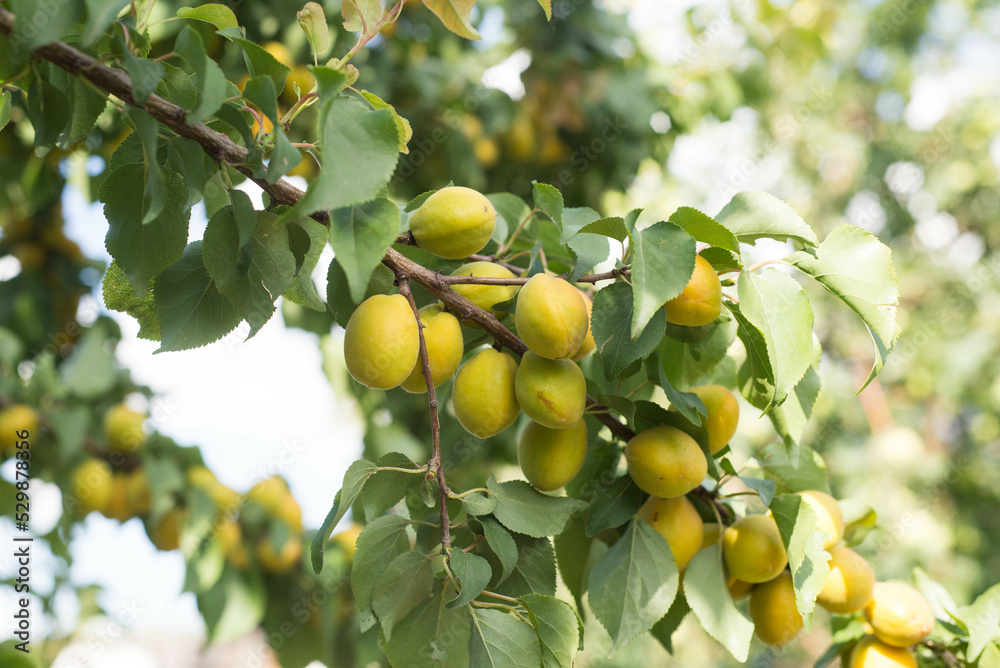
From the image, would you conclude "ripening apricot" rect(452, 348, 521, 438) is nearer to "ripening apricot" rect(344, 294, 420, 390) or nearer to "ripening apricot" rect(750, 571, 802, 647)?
"ripening apricot" rect(344, 294, 420, 390)

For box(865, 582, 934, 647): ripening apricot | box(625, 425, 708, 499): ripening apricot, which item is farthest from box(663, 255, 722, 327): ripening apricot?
box(865, 582, 934, 647): ripening apricot

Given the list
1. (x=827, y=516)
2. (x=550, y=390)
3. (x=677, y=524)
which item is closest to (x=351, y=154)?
(x=550, y=390)

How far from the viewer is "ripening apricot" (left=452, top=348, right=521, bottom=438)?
2.14 feet

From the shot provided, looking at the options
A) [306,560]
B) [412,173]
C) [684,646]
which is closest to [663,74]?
[412,173]

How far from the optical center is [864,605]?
2.55 feet

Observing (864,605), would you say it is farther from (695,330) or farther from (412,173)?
(412,173)

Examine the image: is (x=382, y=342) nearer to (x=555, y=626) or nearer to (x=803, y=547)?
(x=555, y=626)

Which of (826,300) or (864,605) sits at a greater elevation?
(864,605)

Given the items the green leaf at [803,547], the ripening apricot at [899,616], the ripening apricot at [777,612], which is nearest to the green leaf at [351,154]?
the green leaf at [803,547]

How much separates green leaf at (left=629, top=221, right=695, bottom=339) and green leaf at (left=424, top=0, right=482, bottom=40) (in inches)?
10.2

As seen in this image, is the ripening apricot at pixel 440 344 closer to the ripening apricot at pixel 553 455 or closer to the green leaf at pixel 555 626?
the ripening apricot at pixel 553 455

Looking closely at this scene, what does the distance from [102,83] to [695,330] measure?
0.55 meters

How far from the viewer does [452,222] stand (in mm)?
624

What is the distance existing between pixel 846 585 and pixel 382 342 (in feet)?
1.84
